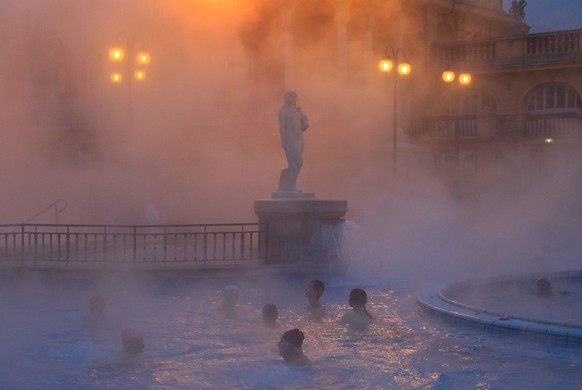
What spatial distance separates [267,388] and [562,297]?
463 cm

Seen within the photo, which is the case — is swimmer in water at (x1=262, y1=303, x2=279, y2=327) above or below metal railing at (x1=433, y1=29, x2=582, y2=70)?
below

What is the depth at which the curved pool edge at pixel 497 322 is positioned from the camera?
6957mm

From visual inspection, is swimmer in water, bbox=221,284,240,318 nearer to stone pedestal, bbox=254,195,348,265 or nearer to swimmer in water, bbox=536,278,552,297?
stone pedestal, bbox=254,195,348,265

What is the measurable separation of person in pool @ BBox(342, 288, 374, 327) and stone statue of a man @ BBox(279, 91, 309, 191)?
15.2 feet

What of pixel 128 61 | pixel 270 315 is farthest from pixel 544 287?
pixel 128 61

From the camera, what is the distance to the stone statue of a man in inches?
494

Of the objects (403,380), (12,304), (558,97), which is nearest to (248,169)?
(558,97)

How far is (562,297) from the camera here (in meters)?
9.54

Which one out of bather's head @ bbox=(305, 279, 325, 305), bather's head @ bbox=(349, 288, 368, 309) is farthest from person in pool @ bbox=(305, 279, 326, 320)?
bather's head @ bbox=(349, 288, 368, 309)

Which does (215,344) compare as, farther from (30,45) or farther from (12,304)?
(30,45)

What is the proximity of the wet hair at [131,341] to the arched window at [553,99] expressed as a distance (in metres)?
18.9

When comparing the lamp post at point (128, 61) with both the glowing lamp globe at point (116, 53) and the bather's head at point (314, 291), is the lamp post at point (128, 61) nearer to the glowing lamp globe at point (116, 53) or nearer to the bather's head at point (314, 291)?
the glowing lamp globe at point (116, 53)

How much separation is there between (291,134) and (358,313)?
487 centimetres

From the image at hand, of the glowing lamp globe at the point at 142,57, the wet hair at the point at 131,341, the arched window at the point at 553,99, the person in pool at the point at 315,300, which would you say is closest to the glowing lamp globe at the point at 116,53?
the glowing lamp globe at the point at 142,57
